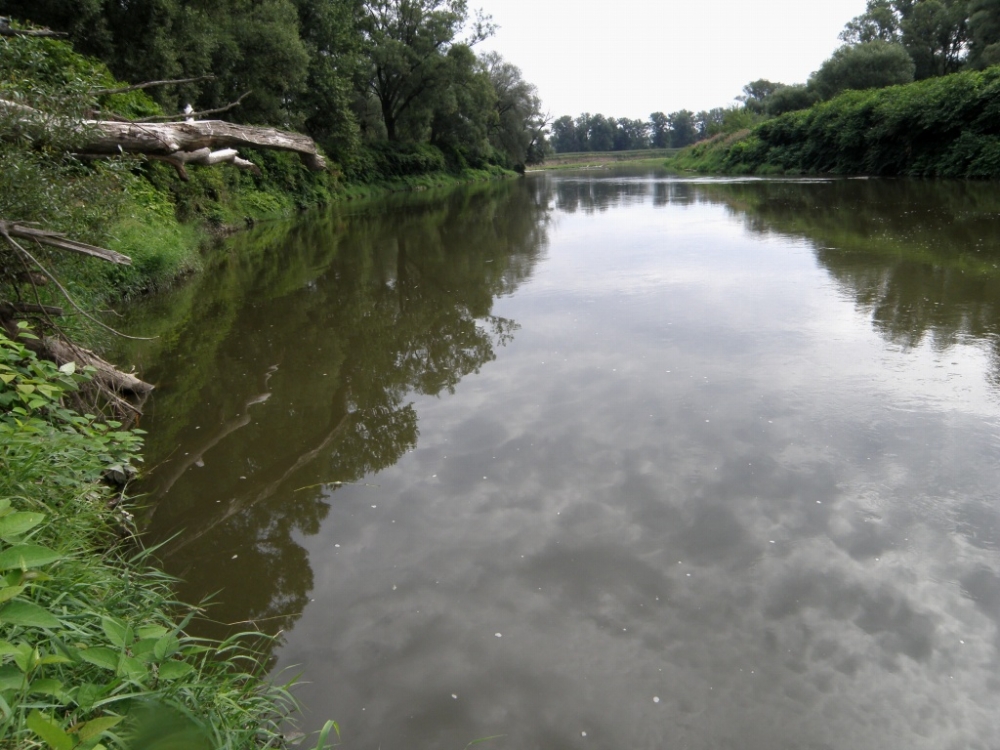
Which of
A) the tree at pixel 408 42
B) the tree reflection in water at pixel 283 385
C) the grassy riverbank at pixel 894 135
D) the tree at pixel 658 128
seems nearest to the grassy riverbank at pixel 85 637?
the tree reflection in water at pixel 283 385

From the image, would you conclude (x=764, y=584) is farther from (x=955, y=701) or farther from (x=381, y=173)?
(x=381, y=173)

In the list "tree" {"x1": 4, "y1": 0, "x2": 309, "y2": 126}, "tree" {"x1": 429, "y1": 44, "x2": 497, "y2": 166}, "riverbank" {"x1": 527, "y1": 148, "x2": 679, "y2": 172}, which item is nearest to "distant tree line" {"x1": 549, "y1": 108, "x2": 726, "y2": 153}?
"riverbank" {"x1": 527, "y1": 148, "x2": 679, "y2": 172}

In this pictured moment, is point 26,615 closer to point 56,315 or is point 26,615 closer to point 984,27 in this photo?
point 56,315

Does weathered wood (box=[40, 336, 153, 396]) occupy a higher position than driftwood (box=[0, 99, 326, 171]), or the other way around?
driftwood (box=[0, 99, 326, 171])

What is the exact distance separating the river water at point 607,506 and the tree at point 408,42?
3360 cm

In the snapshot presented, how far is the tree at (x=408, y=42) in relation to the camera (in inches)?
1569

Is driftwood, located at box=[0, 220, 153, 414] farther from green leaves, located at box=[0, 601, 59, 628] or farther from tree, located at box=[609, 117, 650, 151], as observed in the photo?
tree, located at box=[609, 117, 650, 151]

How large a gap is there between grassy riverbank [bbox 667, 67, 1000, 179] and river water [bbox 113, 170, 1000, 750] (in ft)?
66.1

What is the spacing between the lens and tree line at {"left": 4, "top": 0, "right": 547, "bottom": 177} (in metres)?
18.2

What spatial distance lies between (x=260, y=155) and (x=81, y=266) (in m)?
22.0

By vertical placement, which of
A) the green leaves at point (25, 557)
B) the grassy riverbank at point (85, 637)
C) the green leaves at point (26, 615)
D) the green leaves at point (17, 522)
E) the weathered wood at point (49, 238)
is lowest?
the grassy riverbank at point (85, 637)

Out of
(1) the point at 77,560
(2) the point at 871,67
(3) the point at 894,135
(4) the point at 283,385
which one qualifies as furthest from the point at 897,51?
(1) the point at 77,560

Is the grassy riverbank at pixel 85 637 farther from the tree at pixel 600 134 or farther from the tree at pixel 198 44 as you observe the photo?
the tree at pixel 600 134

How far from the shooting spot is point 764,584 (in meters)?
3.84
